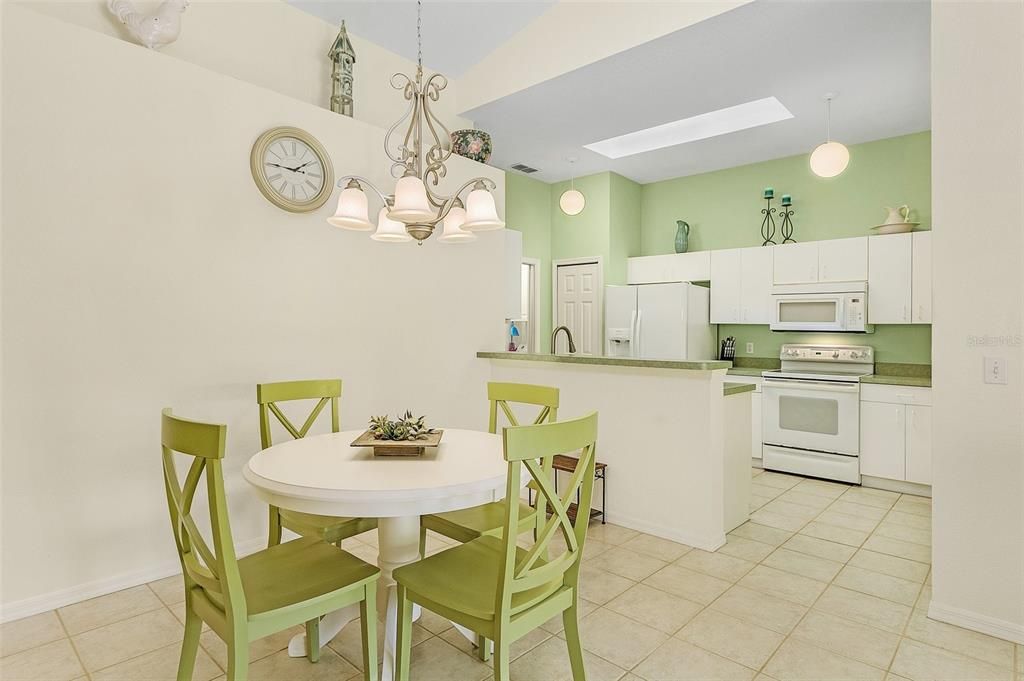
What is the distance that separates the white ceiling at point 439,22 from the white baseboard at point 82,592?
329 centimetres

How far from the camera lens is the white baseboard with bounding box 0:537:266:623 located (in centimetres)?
226

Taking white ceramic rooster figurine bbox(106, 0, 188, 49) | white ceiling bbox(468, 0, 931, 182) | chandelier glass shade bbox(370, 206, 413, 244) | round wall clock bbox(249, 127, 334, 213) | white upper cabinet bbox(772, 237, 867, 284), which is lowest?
chandelier glass shade bbox(370, 206, 413, 244)

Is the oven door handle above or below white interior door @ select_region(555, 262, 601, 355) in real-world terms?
below

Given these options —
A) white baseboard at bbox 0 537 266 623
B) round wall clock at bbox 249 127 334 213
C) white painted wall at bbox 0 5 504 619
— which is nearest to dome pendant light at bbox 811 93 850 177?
white painted wall at bbox 0 5 504 619

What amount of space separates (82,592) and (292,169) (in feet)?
7.52

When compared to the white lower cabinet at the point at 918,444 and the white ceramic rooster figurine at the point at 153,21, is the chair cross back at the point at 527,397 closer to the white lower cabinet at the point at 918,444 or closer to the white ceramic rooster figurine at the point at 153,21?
the white ceramic rooster figurine at the point at 153,21

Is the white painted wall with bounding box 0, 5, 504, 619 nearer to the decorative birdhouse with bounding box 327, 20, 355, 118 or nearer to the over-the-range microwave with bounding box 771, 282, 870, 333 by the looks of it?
the decorative birdhouse with bounding box 327, 20, 355, 118

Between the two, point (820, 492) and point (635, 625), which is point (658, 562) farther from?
point (820, 492)

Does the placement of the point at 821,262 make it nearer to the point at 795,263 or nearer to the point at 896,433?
the point at 795,263

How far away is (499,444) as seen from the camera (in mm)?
2188

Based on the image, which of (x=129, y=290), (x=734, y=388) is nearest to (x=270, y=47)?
(x=129, y=290)

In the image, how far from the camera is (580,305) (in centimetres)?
610

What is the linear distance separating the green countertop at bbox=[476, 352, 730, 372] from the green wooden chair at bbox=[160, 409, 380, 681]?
197 cm

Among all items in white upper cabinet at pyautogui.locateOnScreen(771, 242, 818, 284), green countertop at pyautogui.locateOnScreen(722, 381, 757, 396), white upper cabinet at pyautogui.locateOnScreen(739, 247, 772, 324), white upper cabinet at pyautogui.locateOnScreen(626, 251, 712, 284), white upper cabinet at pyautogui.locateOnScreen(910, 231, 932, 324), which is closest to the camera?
green countertop at pyautogui.locateOnScreen(722, 381, 757, 396)
